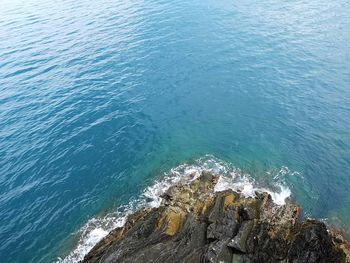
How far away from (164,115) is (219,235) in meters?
27.9

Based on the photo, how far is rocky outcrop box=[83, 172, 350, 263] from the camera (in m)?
27.4

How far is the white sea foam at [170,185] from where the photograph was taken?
122 feet

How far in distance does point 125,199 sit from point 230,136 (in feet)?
60.9

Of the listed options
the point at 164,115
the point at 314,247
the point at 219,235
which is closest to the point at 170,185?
the point at 219,235

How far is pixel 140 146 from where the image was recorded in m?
49.1

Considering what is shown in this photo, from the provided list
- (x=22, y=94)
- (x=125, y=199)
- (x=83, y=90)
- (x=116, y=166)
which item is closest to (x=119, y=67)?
(x=83, y=90)

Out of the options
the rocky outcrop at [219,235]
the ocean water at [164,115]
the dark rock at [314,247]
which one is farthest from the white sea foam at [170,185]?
the dark rock at [314,247]

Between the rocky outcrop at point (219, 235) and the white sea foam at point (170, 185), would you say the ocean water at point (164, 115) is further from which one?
the rocky outcrop at point (219, 235)

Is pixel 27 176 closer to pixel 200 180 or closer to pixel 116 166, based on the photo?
pixel 116 166

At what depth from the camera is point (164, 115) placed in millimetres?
54281

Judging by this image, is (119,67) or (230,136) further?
(119,67)

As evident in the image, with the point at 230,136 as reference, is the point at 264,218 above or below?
above

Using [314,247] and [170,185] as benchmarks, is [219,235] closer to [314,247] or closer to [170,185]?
[314,247]

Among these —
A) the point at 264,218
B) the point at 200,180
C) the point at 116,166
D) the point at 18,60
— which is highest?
the point at 264,218
